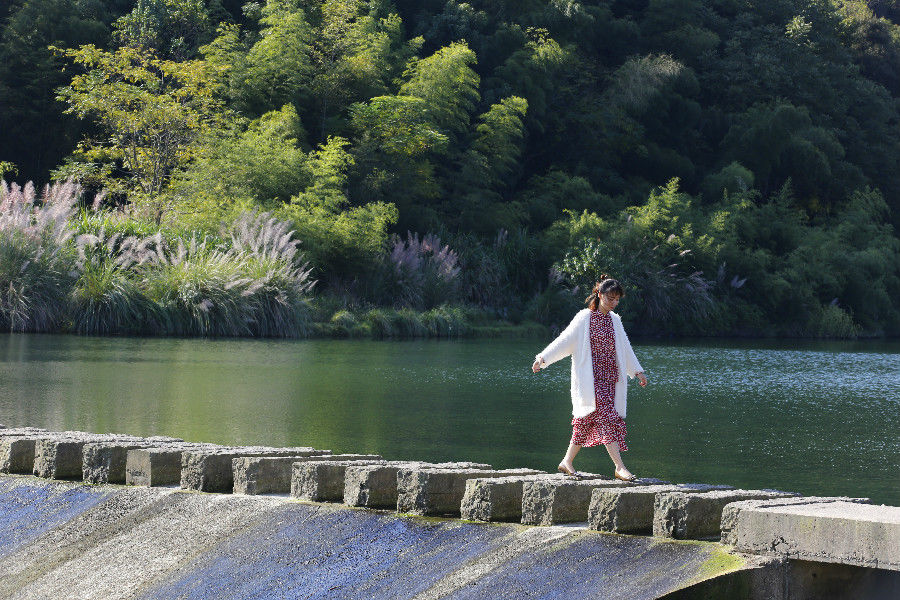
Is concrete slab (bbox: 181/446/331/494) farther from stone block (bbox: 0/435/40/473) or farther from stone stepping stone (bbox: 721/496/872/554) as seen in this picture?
stone stepping stone (bbox: 721/496/872/554)

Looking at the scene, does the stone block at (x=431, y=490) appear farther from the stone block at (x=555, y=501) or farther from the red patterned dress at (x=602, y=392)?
the red patterned dress at (x=602, y=392)

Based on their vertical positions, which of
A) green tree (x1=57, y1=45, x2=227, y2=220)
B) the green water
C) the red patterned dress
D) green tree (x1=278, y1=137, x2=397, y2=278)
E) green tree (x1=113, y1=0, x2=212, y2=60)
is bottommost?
the green water

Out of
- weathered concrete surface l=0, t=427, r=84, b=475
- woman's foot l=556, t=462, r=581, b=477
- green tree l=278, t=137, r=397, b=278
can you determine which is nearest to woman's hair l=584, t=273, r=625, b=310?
woman's foot l=556, t=462, r=581, b=477

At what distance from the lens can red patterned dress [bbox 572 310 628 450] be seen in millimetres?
6566

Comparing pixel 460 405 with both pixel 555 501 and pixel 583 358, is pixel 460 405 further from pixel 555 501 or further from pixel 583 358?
pixel 555 501

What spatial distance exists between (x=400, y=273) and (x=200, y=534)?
23050mm

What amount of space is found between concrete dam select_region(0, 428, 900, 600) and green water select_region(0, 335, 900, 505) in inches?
130

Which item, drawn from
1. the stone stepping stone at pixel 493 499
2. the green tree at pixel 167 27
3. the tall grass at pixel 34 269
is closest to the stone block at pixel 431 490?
the stone stepping stone at pixel 493 499

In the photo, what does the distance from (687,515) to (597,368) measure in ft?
5.79

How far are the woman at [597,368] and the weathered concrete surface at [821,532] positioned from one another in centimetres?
180

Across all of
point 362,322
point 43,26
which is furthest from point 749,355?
point 43,26

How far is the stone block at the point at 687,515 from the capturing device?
4.93m

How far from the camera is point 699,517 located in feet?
16.2

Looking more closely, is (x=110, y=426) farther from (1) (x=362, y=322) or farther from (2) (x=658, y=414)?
(1) (x=362, y=322)
